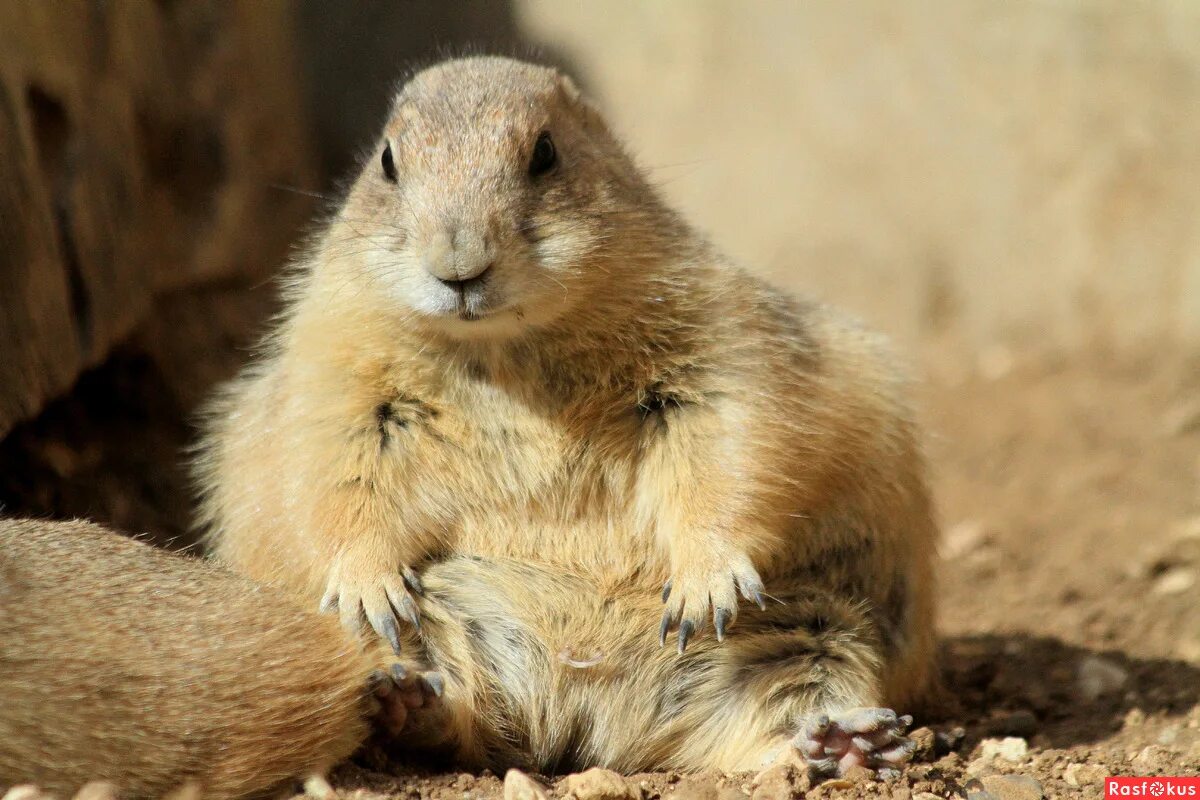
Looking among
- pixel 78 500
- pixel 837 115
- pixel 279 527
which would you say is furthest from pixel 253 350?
pixel 837 115

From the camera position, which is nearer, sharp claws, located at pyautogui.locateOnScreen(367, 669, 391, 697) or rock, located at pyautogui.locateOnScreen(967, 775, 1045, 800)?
rock, located at pyautogui.locateOnScreen(967, 775, 1045, 800)

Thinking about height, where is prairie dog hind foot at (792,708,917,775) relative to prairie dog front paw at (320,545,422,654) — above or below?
below

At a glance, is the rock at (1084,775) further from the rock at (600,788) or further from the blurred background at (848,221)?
the rock at (600,788)

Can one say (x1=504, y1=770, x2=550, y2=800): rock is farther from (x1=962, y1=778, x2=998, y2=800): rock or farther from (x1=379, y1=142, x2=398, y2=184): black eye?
(x1=379, y1=142, x2=398, y2=184): black eye

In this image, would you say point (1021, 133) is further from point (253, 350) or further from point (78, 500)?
point (78, 500)

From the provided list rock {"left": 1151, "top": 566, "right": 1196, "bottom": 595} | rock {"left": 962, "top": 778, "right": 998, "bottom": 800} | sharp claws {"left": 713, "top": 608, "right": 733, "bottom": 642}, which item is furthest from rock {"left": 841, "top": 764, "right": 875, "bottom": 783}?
rock {"left": 1151, "top": 566, "right": 1196, "bottom": 595}

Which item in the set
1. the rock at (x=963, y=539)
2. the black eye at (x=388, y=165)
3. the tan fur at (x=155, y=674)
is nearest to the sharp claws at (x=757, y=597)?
the tan fur at (x=155, y=674)
